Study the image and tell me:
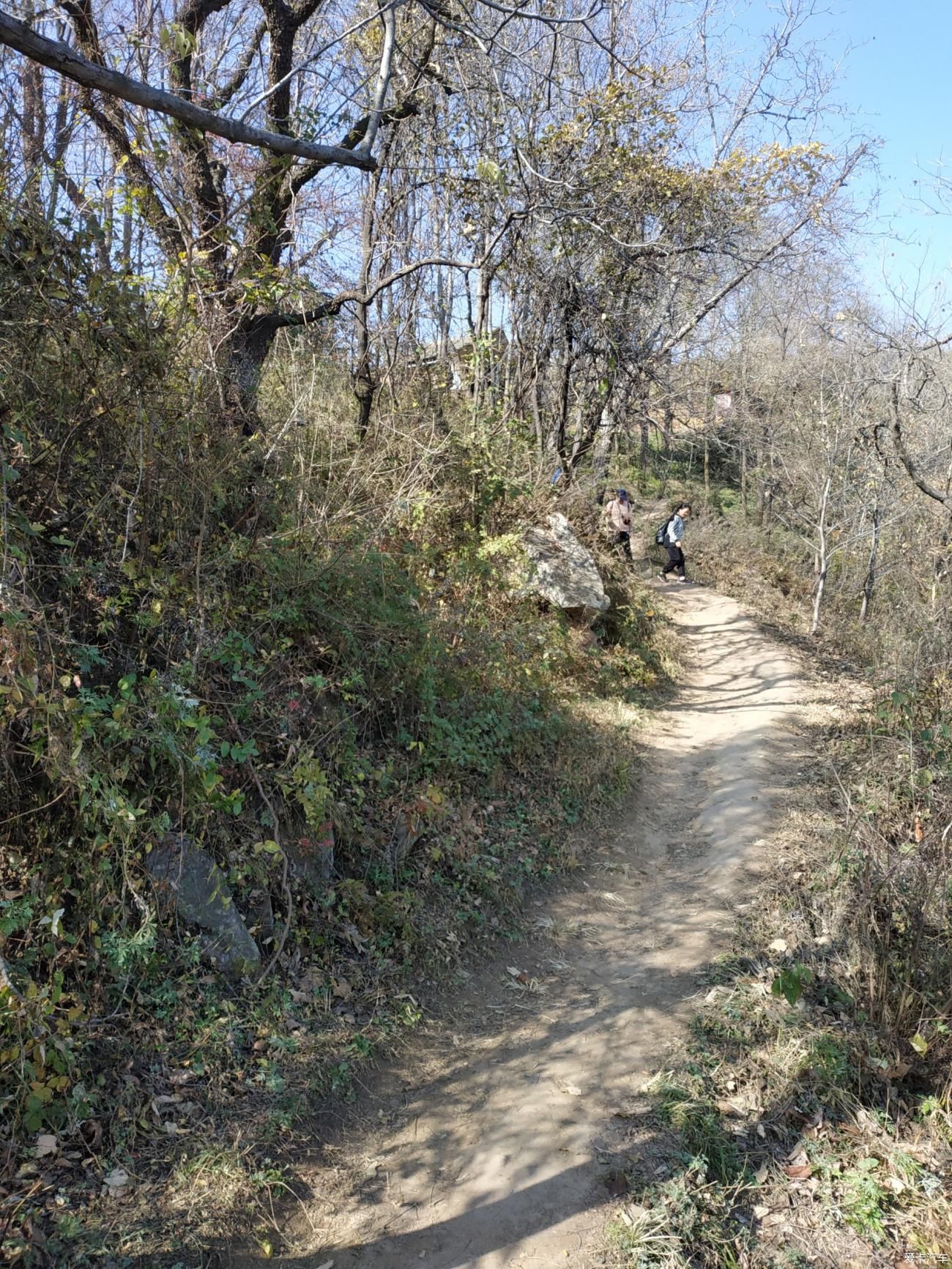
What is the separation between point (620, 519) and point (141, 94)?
1027 centimetres

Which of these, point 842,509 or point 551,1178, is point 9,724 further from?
point 842,509

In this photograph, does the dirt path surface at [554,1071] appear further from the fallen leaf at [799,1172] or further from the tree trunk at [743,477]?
the tree trunk at [743,477]

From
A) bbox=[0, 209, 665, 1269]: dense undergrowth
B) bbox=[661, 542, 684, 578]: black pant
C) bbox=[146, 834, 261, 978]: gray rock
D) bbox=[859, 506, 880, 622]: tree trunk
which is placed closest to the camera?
bbox=[0, 209, 665, 1269]: dense undergrowth

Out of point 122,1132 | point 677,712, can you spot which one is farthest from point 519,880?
point 677,712

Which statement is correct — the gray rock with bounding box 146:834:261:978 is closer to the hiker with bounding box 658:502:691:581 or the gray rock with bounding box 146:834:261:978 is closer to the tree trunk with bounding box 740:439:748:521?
the hiker with bounding box 658:502:691:581

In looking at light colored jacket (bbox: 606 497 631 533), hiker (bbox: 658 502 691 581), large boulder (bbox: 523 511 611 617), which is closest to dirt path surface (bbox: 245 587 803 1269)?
large boulder (bbox: 523 511 611 617)

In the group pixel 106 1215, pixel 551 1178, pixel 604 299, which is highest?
pixel 604 299

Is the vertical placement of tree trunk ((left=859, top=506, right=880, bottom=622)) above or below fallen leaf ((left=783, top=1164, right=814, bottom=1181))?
above

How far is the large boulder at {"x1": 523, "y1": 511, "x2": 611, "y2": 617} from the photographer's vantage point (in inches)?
362

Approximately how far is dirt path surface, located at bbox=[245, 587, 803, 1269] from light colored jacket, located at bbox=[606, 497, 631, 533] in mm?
5702

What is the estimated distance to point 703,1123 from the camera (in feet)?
12.0

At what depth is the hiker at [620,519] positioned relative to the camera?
12.2m

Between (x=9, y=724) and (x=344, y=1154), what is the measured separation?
7.54 ft

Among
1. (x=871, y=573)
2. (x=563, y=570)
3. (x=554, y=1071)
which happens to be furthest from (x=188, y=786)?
(x=871, y=573)
